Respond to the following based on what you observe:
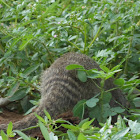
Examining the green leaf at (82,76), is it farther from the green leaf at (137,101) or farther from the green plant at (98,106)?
the green leaf at (137,101)

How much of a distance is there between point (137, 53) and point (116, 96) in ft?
3.09

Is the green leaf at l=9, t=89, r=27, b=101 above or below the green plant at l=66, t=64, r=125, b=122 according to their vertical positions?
below

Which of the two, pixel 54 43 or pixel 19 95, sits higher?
pixel 54 43

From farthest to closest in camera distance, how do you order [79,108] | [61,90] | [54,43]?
1. [54,43]
2. [61,90]
3. [79,108]

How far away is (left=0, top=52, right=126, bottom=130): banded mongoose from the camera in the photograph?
2065mm

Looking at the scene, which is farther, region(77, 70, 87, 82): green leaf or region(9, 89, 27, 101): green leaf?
region(9, 89, 27, 101): green leaf

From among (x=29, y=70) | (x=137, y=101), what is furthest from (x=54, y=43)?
(x=137, y=101)

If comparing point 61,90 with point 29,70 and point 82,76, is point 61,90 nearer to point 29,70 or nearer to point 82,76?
point 82,76

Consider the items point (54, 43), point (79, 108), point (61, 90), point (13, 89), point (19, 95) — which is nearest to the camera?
point (79, 108)

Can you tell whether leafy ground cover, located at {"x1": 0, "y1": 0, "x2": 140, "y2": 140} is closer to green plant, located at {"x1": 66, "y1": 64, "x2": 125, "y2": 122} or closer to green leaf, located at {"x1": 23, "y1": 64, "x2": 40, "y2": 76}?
green leaf, located at {"x1": 23, "y1": 64, "x2": 40, "y2": 76}

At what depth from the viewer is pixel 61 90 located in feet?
7.04

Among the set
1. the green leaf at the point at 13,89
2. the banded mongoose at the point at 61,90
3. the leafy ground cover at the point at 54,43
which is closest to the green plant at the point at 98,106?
the banded mongoose at the point at 61,90

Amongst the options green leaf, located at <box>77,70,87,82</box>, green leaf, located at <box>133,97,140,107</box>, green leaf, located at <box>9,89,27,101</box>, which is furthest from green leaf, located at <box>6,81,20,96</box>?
green leaf, located at <box>133,97,140,107</box>

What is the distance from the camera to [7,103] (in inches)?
114
